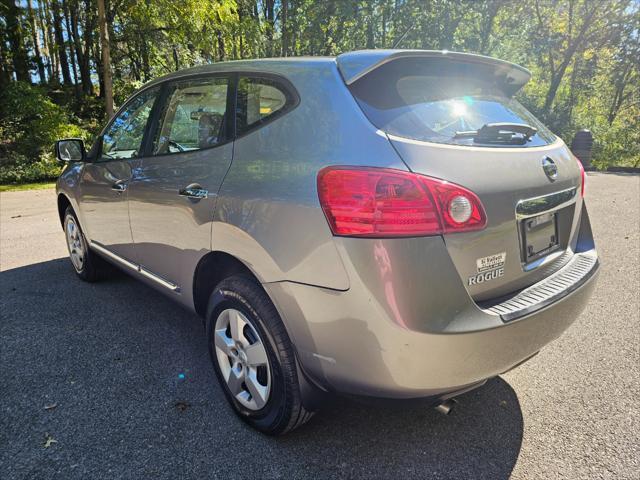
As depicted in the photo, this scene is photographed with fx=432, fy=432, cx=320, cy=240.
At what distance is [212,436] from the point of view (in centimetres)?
213

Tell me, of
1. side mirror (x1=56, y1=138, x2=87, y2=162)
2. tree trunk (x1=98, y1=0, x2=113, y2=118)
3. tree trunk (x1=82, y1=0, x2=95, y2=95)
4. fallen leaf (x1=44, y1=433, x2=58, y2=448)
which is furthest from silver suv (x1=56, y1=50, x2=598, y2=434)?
tree trunk (x1=82, y1=0, x2=95, y2=95)

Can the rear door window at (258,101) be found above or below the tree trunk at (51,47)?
below

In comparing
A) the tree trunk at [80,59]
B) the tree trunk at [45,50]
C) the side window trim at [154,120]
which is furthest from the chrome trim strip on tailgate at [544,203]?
the tree trunk at [45,50]

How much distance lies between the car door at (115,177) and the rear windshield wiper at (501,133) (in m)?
2.19

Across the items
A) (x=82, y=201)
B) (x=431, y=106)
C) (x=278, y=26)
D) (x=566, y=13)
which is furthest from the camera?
(x=566, y=13)

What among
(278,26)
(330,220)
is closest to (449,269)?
(330,220)

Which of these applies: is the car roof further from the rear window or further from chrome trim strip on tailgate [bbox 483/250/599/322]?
chrome trim strip on tailgate [bbox 483/250/599/322]

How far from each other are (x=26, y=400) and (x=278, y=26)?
71.8ft

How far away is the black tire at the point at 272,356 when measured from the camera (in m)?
1.89

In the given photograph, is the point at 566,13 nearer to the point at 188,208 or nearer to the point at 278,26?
the point at 278,26

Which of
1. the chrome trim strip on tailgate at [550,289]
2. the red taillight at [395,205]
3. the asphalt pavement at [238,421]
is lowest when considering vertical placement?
the asphalt pavement at [238,421]

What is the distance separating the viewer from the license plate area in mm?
1878

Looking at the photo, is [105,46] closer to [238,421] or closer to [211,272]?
[211,272]

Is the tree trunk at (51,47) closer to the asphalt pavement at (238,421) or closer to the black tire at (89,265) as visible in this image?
the black tire at (89,265)
